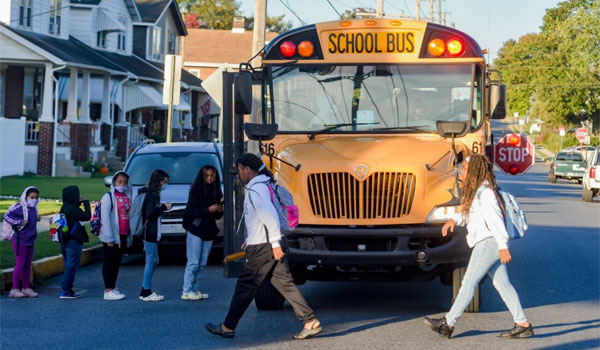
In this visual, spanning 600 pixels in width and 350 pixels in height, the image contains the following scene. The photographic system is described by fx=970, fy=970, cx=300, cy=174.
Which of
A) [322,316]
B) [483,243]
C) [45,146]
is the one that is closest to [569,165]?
[45,146]

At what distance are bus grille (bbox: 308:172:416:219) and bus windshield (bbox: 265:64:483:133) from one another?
117cm

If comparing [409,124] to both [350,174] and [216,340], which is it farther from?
[216,340]

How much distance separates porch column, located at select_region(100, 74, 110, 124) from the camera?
38375mm

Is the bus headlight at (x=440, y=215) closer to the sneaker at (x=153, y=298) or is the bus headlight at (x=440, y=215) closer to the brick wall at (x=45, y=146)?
the sneaker at (x=153, y=298)

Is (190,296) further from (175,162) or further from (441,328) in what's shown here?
(175,162)

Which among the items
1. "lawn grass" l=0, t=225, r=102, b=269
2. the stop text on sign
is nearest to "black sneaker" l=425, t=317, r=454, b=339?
the stop text on sign

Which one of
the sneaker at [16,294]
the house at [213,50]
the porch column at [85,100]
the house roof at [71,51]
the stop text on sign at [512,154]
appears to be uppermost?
the house at [213,50]

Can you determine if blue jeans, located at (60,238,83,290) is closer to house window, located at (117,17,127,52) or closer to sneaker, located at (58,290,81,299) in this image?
sneaker, located at (58,290,81,299)

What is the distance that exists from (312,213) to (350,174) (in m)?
0.52

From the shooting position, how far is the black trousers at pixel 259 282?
27.5ft

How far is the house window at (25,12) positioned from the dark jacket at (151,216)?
83.2ft

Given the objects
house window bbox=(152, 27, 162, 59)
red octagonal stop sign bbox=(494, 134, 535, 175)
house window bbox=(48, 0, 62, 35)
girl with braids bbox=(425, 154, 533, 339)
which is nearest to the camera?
girl with braids bbox=(425, 154, 533, 339)

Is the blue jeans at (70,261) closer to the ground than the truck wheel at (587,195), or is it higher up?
closer to the ground

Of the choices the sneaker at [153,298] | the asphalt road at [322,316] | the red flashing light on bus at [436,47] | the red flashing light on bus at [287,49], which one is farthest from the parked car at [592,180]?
the sneaker at [153,298]
